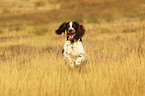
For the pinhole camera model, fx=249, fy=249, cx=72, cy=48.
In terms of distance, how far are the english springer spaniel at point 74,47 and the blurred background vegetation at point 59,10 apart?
18601 mm

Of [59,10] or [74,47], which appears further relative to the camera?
[59,10]

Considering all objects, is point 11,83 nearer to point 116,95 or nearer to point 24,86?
point 24,86

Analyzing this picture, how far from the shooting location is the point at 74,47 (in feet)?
17.7

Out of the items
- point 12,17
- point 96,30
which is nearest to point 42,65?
point 96,30

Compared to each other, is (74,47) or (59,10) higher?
(59,10)

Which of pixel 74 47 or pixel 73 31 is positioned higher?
pixel 73 31

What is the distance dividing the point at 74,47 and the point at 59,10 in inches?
1025

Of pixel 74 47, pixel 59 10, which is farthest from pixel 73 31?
pixel 59 10

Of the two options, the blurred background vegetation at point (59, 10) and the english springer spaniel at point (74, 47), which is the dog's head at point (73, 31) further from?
the blurred background vegetation at point (59, 10)

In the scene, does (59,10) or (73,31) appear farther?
(59,10)

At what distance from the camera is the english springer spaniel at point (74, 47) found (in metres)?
5.40

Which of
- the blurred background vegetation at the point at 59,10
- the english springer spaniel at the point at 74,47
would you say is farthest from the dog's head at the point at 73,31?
the blurred background vegetation at the point at 59,10

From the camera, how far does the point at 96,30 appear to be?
51.7 ft

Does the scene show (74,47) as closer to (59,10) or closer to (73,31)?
(73,31)
